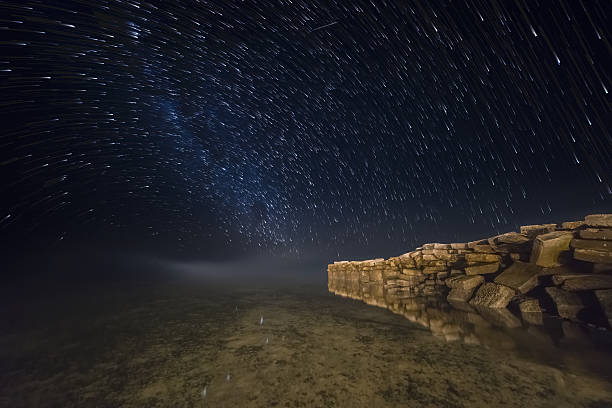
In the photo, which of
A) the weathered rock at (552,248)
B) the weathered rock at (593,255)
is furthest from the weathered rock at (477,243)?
the weathered rock at (593,255)

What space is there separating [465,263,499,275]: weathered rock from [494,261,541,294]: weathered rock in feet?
1.76

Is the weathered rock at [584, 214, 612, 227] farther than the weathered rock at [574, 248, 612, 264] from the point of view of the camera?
Yes

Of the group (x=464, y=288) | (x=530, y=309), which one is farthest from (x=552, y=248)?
(x=464, y=288)

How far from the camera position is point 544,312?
18.9 feet

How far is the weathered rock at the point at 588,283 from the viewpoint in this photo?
200 inches

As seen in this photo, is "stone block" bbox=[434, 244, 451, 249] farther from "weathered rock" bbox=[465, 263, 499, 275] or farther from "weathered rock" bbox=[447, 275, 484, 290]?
"weathered rock" bbox=[447, 275, 484, 290]

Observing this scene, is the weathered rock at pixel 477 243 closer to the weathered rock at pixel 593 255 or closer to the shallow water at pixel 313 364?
the weathered rock at pixel 593 255

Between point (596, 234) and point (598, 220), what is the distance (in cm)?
63

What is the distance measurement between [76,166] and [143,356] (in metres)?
16.3

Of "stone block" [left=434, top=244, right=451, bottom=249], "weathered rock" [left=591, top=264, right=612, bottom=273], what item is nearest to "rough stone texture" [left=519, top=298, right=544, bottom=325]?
"weathered rock" [left=591, top=264, right=612, bottom=273]

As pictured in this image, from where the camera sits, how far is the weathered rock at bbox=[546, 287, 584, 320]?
5121mm

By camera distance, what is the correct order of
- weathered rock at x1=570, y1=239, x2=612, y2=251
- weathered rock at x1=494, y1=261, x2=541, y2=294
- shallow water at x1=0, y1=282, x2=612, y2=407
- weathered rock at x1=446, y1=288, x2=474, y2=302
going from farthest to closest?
weathered rock at x1=446, y1=288, x2=474, y2=302 < weathered rock at x1=494, y1=261, x2=541, y2=294 < weathered rock at x1=570, y1=239, x2=612, y2=251 < shallow water at x1=0, y1=282, x2=612, y2=407

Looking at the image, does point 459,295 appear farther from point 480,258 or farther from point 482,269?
point 480,258

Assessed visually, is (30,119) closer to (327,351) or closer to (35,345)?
(35,345)
